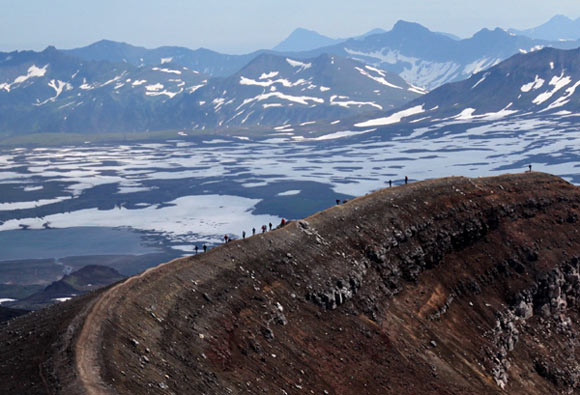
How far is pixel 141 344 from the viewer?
44156 millimetres

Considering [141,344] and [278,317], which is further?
[278,317]

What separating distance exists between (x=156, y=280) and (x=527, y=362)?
38.4m

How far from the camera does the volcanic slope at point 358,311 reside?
4388 centimetres

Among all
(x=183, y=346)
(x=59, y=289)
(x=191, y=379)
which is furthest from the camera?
(x=59, y=289)

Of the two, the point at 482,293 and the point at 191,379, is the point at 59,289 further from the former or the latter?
the point at 191,379

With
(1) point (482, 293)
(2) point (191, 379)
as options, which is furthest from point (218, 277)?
(1) point (482, 293)

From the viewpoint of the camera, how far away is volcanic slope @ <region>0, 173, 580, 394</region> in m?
43.9

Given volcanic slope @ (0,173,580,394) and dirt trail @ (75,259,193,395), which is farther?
volcanic slope @ (0,173,580,394)

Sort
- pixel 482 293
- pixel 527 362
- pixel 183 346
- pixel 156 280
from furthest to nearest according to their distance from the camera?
Result: 1. pixel 482 293
2. pixel 527 362
3. pixel 156 280
4. pixel 183 346

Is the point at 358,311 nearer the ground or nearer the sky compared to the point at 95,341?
nearer the ground

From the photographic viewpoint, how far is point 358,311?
62250 millimetres

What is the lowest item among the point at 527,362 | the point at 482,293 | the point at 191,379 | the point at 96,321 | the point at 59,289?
the point at 59,289

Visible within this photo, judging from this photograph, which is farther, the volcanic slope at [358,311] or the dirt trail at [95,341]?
the volcanic slope at [358,311]

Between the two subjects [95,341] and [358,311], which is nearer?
[95,341]
